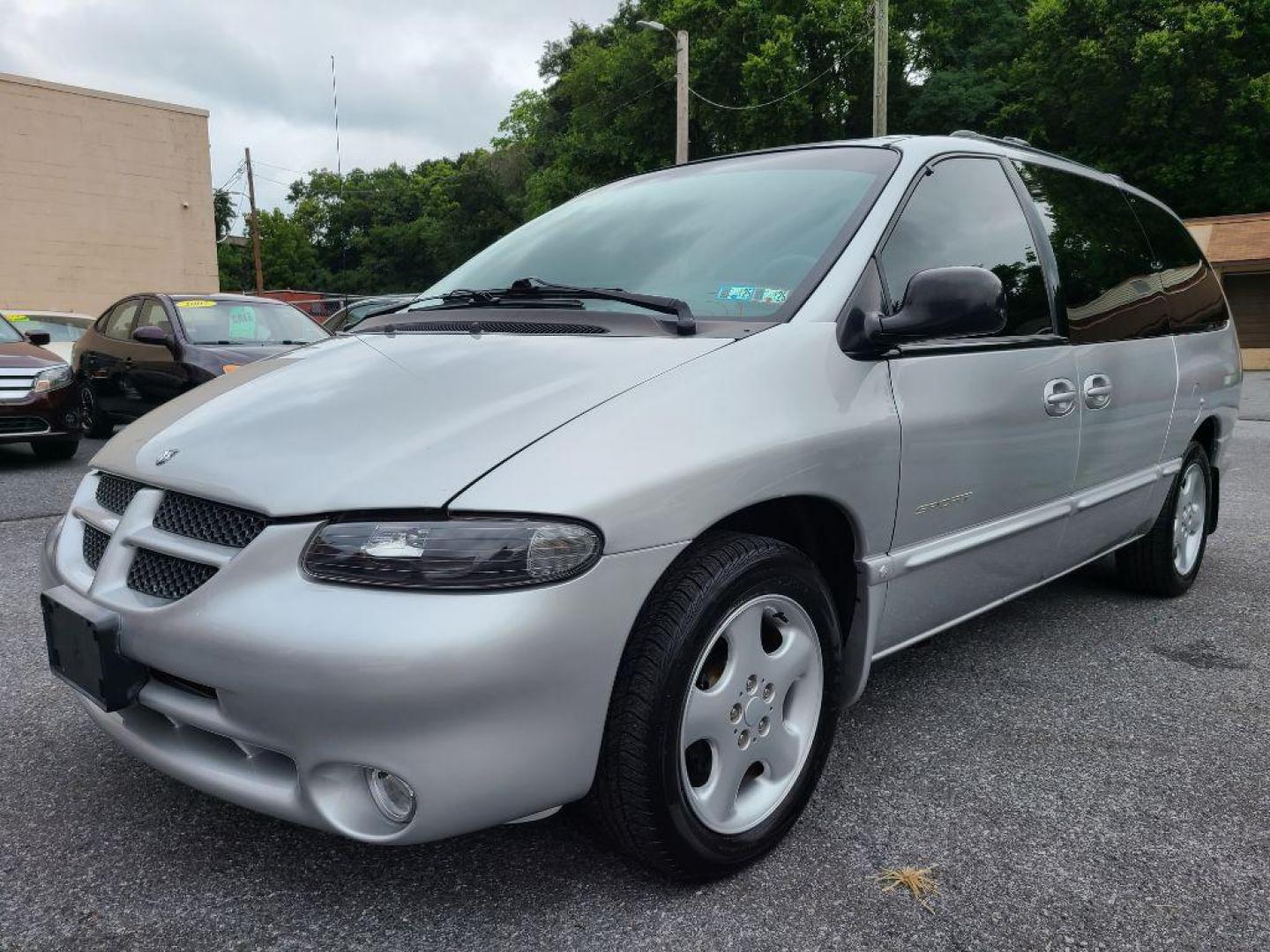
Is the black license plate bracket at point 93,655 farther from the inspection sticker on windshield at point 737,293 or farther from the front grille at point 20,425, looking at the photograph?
the front grille at point 20,425

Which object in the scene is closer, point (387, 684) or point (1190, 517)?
point (387, 684)

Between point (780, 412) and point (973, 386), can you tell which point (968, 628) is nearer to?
point (973, 386)

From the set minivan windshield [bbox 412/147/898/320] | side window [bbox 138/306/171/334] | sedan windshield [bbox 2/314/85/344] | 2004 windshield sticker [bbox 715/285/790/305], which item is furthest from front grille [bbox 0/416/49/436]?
2004 windshield sticker [bbox 715/285/790/305]

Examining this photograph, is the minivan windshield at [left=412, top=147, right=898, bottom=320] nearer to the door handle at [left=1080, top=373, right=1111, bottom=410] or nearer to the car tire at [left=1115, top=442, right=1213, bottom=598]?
the door handle at [left=1080, top=373, right=1111, bottom=410]

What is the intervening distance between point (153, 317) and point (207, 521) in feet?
26.6

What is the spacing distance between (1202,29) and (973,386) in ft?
103

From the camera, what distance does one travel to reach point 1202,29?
89.4ft

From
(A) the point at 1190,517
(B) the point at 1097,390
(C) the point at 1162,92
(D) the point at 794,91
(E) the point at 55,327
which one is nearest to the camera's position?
(B) the point at 1097,390

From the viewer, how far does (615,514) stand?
1.70 meters

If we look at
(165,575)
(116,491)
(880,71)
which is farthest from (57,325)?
(880,71)

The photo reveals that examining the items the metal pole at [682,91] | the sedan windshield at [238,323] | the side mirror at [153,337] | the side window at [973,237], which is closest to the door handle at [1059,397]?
the side window at [973,237]

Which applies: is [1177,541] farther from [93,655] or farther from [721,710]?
[93,655]

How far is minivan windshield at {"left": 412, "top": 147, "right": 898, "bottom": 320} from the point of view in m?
2.39

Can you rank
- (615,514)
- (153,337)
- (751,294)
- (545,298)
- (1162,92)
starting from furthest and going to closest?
(1162,92), (153,337), (545,298), (751,294), (615,514)
